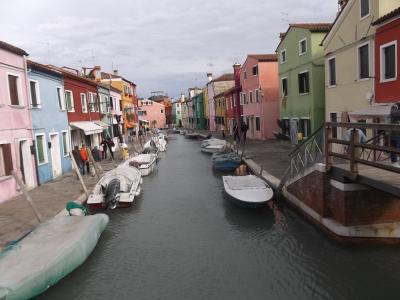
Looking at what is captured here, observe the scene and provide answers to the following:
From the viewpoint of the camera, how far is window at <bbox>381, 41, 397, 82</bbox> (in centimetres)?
1504

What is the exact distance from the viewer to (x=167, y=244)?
1150cm

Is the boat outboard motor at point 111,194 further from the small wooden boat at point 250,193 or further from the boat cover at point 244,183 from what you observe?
the boat cover at point 244,183

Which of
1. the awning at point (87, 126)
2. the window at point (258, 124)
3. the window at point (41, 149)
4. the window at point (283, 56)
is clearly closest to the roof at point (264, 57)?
the window at point (283, 56)

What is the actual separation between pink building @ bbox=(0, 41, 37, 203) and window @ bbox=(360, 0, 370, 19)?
48.9 feet

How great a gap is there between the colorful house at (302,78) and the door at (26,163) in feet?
55.4

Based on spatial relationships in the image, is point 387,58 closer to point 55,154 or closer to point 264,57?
point 55,154

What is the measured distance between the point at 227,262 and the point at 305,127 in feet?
58.9

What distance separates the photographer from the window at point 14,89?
52.1ft

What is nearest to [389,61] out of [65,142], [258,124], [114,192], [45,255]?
[114,192]

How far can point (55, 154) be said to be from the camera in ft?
67.7

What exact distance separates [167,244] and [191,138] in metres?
47.0

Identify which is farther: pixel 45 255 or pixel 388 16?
pixel 388 16

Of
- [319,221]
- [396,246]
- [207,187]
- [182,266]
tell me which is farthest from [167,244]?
[207,187]

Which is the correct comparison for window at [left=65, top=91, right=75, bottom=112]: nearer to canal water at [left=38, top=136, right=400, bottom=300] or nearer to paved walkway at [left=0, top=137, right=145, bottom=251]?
paved walkway at [left=0, top=137, right=145, bottom=251]
